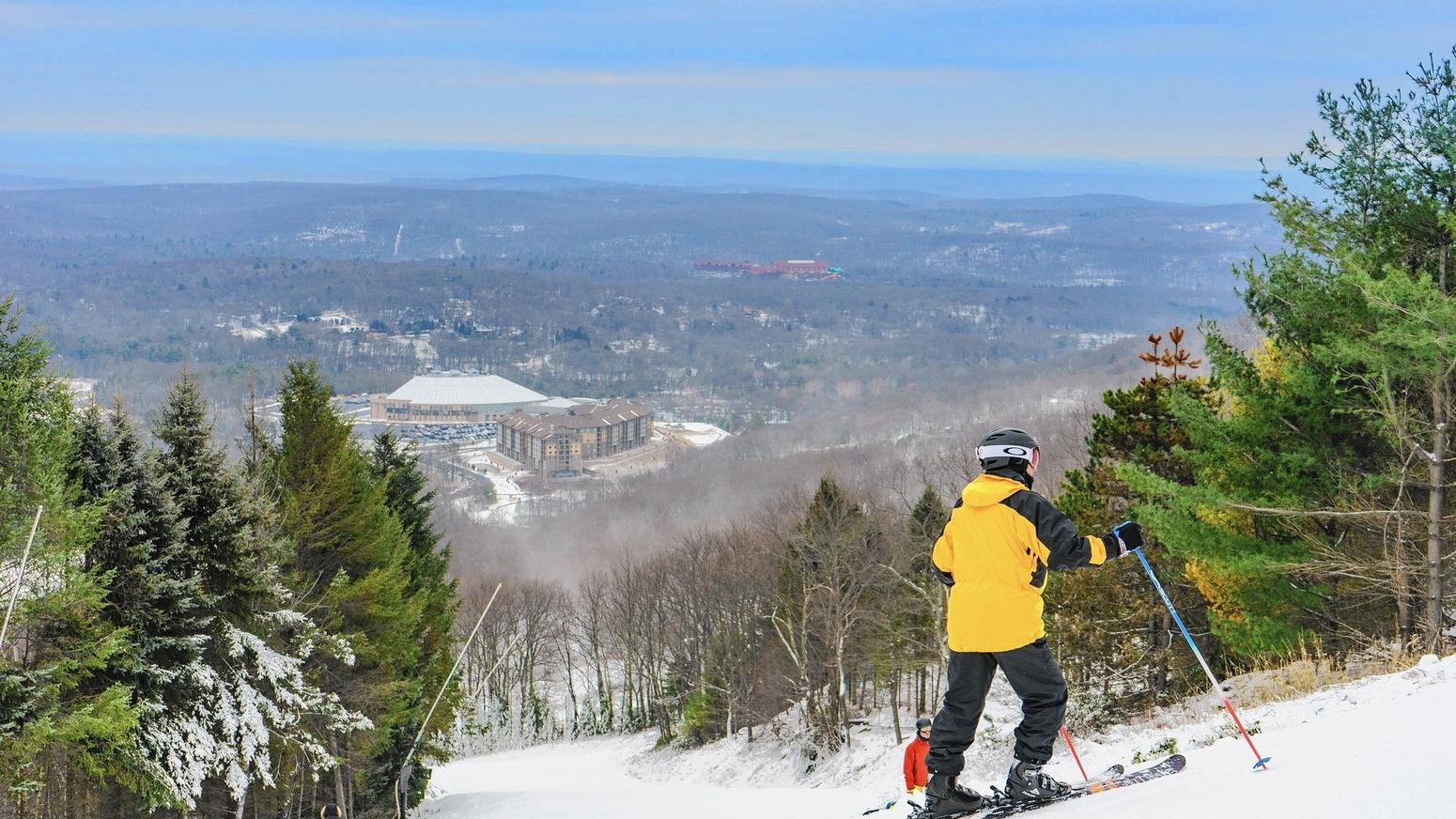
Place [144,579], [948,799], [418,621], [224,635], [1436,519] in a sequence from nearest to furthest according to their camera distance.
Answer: [948,799], [1436,519], [144,579], [224,635], [418,621]

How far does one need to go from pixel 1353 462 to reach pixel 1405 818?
39.9ft

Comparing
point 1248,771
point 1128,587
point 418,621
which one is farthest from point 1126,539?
point 418,621

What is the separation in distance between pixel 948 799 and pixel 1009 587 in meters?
1.50

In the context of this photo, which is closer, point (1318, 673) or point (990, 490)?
point (990, 490)

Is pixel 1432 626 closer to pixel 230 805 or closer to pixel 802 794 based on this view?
pixel 802 794

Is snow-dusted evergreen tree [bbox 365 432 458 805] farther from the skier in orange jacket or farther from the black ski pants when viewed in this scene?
the black ski pants

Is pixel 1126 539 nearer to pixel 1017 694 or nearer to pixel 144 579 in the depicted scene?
pixel 1017 694

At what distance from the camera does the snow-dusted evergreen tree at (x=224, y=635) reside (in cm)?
1377

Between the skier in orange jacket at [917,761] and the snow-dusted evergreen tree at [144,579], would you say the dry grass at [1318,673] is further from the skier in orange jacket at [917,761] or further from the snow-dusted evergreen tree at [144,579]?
the snow-dusted evergreen tree at [144,579]

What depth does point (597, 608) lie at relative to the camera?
181 ft

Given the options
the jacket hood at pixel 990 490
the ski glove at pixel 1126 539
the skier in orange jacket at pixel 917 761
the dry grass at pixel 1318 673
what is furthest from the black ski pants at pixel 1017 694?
the dry grass at pixel 1318 673

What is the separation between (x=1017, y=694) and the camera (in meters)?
6.84

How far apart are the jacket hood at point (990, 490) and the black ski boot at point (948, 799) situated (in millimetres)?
1836

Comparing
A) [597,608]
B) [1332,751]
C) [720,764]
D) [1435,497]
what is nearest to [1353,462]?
[1435,497]
